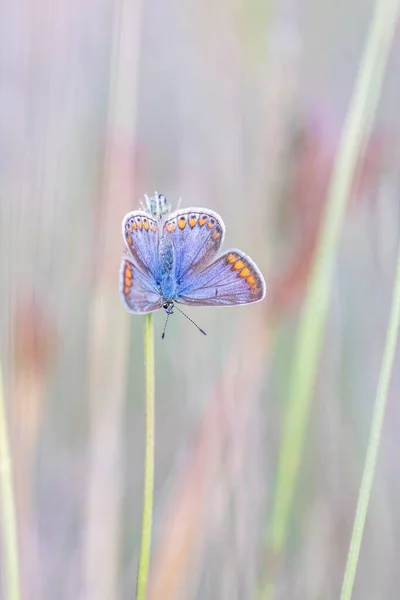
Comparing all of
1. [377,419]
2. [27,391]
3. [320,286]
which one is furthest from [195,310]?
[377,419]

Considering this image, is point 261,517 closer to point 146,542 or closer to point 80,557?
point 80,557

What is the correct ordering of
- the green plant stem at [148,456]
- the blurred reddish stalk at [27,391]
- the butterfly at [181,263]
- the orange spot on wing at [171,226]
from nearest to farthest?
1. the green plant stem at [148,456]
2. the butterfly at [181,263]
3. the orange spot on wing at [171,226]
4. the blurred reddish stalk at [27,391]

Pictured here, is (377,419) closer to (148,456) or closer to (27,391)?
(148,456)

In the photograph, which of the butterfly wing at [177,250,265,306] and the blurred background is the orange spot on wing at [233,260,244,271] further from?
the blurred background

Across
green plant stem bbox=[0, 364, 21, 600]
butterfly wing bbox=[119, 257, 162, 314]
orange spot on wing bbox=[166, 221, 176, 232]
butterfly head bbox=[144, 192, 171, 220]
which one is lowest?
green plant stem bbox=[0, 364, 21, 600]

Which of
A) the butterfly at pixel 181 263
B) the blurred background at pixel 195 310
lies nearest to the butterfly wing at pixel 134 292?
the butterfly at pixel 181 263

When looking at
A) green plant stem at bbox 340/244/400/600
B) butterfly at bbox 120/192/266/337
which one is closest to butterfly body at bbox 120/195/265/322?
butterfly at bbox 120/192/266/337

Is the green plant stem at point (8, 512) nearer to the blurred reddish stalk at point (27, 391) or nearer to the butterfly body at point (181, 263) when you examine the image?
the butterfly body at point (181, 263)
